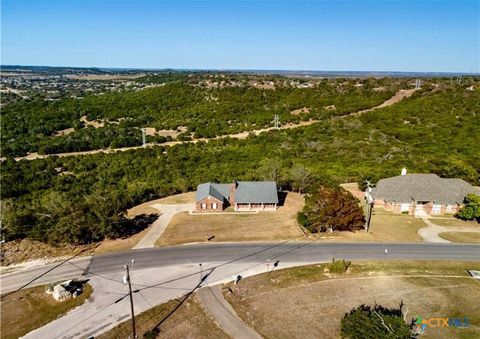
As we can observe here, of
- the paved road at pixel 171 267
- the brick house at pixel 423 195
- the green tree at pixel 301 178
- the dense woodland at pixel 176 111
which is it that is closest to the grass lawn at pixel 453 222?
the brick house at pixel 423 195

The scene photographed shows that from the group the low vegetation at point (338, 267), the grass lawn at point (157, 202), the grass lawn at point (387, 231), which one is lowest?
the grass lawn at point (157, 202)

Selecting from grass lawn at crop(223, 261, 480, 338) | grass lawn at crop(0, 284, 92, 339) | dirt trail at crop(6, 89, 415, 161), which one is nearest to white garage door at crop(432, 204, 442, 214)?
grass lawn at crop(223, 261, 480, 338)

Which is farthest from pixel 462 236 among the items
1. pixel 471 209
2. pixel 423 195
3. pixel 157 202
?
pixel 157 202

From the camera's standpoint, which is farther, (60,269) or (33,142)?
(33,142)

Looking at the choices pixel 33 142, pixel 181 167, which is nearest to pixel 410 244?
pixel 181 167

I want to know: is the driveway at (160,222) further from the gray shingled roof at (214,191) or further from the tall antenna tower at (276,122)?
the tall antenna tower at (276,122)

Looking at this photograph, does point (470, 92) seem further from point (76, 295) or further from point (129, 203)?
point (76, 295)
